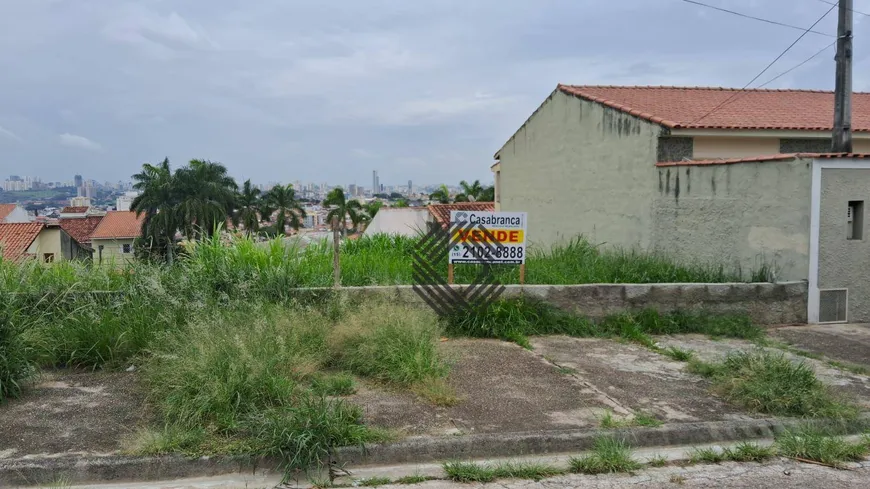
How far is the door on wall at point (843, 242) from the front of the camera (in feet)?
28.1

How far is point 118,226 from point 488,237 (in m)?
72.0

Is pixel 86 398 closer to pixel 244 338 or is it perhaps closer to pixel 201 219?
pixel 244 338

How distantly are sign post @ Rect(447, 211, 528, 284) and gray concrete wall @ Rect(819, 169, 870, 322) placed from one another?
419 centimetres

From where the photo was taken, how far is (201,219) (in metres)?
60.7

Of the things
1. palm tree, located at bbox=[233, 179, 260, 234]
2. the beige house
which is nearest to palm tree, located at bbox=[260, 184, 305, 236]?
palm tree, located at bbox=[233, 179, 260, 234]

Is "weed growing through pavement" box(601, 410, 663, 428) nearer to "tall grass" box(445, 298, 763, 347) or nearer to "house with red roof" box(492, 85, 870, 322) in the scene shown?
"tall grass" box(445, 298, 763, 347)

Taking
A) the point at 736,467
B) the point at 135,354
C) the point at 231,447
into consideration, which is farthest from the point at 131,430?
the point at 736,467

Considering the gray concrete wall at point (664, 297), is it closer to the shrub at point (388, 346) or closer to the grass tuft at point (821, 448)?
the shrub at point (388, 346)

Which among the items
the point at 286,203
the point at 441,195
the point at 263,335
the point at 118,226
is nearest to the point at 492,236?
the point at 263,335

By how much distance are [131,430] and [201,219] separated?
59.8m

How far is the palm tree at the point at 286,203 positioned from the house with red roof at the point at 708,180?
6358cm

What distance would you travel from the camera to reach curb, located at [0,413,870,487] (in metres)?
3.95

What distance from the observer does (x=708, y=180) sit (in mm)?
10102

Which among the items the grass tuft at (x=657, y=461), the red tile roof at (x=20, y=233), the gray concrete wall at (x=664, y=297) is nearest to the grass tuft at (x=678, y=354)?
the gray concrete wall at (x=664, y=297)
